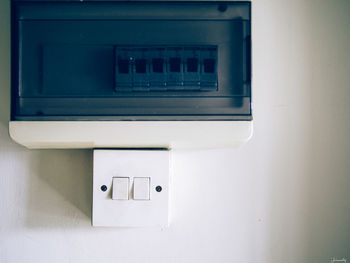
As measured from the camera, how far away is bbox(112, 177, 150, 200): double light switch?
596 millimetres

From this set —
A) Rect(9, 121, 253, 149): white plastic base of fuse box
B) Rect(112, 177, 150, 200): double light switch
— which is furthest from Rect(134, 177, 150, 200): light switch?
Rect(9, 121, 253, 149): white plastic base of fuse box

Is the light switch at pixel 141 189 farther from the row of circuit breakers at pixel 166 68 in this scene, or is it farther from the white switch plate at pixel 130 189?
the row of circuit breakers at pixel 166 68

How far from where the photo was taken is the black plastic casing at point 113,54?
1.73 ft

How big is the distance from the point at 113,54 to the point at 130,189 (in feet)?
0.79

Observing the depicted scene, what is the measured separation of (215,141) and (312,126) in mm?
247

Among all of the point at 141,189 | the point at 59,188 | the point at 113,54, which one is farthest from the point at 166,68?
the point at 59,188

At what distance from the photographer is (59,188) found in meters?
0.65

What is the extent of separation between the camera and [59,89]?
529 millimetres

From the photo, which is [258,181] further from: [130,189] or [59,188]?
[59,188]

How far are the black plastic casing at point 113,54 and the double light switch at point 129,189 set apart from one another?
13cm

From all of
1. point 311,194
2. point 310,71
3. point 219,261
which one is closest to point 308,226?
point 311,194

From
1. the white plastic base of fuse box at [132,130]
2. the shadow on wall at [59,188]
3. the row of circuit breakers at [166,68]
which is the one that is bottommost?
the shadow on wall at [59,188]

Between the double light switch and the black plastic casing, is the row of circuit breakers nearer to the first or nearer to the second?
the black plastic casing

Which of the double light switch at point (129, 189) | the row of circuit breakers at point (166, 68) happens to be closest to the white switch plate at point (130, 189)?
the double light switch at point (129, 189)
